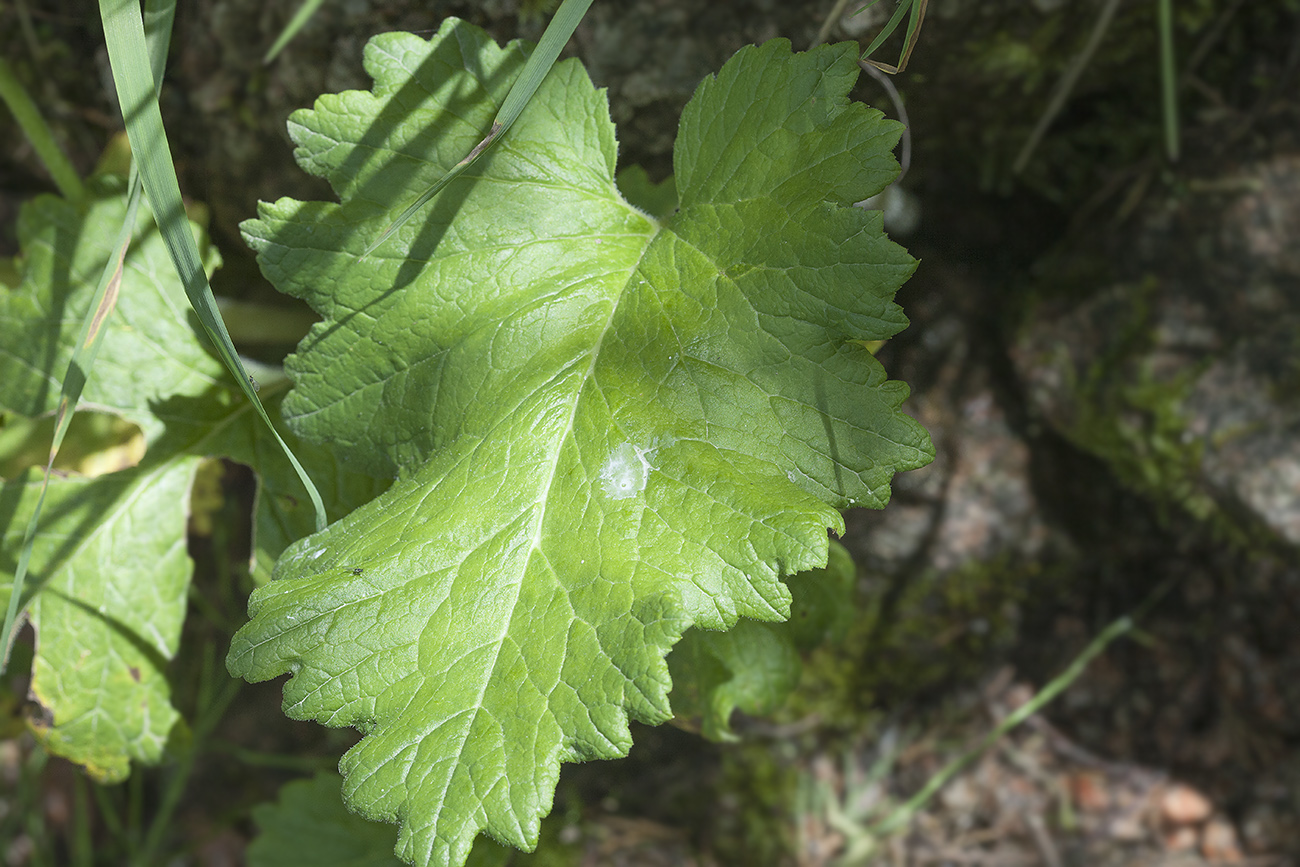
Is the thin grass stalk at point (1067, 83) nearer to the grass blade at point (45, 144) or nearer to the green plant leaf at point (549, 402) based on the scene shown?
the green plant leaf at point (549, 402)

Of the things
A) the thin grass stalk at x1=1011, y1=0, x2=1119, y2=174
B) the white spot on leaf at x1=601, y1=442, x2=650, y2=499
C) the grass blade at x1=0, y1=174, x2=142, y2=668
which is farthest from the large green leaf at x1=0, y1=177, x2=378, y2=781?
the thin grass stalk at x1=1011, y1=0, x2=1119, y2=174

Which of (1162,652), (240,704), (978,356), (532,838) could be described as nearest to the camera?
(532,838)

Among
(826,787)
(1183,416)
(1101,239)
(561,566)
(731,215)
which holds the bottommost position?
(826,787)

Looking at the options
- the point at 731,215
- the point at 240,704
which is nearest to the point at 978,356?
the point at 731,215

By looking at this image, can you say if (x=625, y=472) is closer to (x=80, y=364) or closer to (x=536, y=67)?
(x=536, y=67)

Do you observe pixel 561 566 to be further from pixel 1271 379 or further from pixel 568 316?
pixel 1271 379
